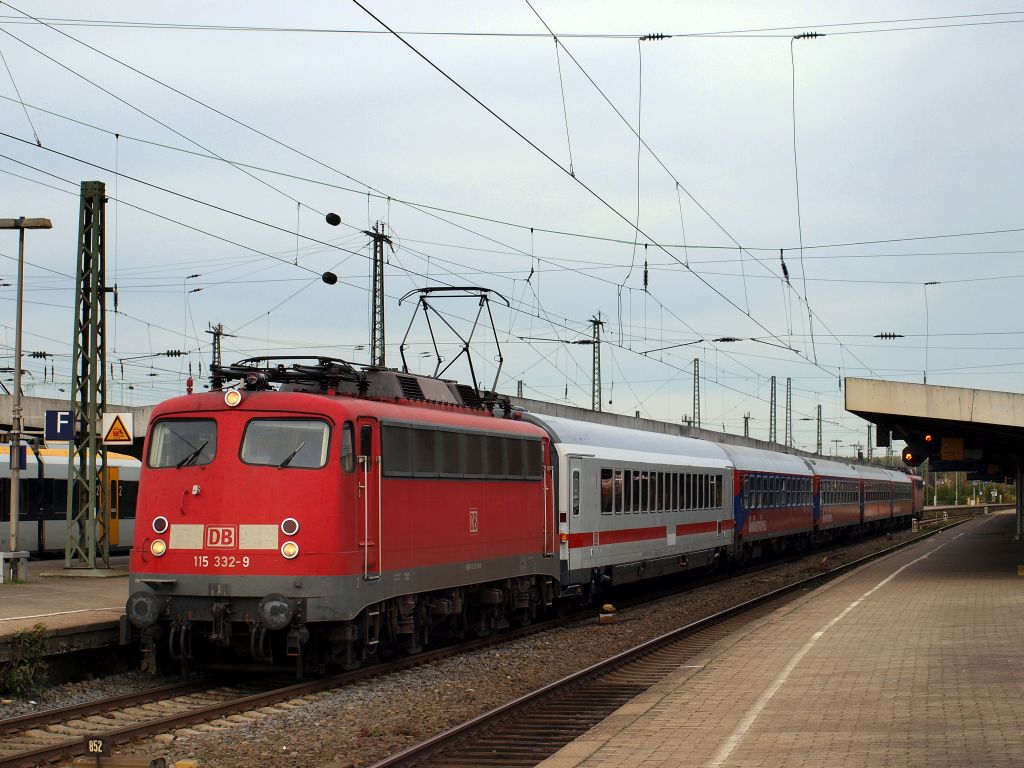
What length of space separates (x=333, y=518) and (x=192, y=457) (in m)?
1.92

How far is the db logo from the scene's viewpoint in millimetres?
14141

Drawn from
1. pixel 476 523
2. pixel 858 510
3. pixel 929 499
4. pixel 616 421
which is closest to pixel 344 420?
pixel 476 523

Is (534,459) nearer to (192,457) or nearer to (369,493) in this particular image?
(369,493)

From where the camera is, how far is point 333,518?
46.0ft

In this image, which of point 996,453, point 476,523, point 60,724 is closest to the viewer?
point 60,724

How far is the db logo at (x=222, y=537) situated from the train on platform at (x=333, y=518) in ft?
0.08

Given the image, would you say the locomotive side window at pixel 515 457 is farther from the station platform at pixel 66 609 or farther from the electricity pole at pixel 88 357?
the electricity pole at pixel 88 357

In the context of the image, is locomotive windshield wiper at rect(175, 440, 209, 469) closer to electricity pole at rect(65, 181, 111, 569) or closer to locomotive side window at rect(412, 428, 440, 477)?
locomotive side window at rect(412, 428, 440, 477)

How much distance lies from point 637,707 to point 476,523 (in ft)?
18.4

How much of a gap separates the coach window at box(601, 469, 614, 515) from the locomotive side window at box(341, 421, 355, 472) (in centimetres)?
941

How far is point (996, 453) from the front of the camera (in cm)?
5184

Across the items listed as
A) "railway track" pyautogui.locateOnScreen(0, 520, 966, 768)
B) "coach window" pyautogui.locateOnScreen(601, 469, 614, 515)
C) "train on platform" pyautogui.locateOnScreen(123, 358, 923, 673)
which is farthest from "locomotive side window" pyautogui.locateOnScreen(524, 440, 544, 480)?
"railway track" pyautogui.locateOnScreen(0, 520, 966, 768)

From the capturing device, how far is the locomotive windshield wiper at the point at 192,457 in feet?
48.0

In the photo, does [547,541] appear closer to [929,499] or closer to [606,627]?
[606,627]
